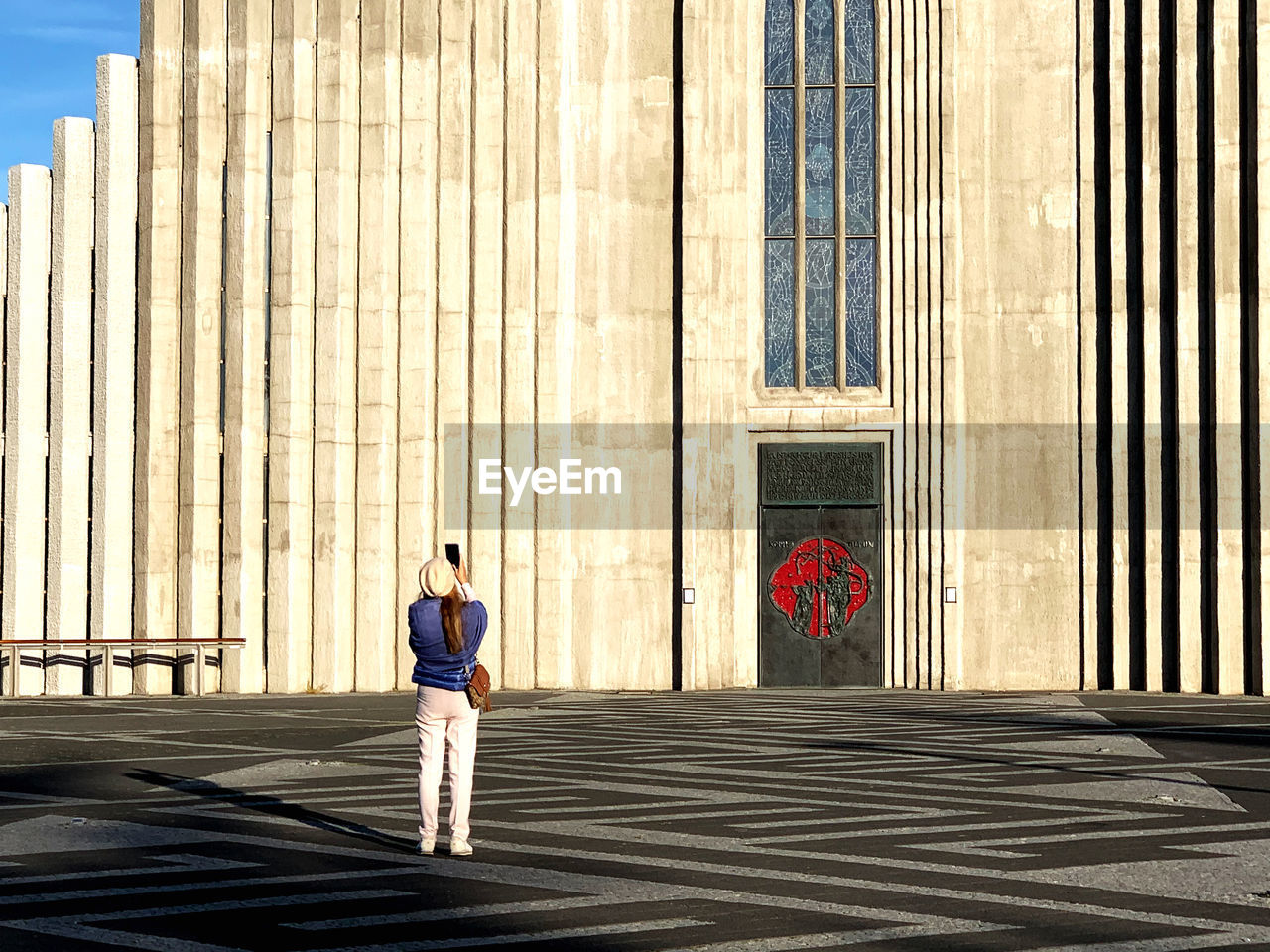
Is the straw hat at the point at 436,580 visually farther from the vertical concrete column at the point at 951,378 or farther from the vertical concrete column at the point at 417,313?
the vertical concrete column at the point at 951,378

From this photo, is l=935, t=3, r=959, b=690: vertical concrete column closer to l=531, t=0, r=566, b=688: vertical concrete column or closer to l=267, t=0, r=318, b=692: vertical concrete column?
l=531, t=0, r=566, b=688: vertical concrete column

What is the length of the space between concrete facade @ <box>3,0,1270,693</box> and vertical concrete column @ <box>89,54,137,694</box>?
0.25ft

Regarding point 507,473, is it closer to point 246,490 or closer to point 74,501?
point 246,490

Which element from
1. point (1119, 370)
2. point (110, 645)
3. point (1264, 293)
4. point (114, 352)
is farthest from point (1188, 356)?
point (110, 645)

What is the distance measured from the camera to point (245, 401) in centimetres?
2981

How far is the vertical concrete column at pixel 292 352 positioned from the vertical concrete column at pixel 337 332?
19 cm

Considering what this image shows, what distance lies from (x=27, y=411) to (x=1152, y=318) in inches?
793

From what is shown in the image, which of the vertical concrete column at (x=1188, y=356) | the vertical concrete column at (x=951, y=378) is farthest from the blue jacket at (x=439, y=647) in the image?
the vertical concrete column at (x=1188, y=356)

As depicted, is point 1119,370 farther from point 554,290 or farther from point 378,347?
point 378,347

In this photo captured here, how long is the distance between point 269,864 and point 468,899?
1.68 metres

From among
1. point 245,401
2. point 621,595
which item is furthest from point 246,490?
point 621,595

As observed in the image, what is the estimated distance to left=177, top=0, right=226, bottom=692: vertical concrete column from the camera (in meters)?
29.7

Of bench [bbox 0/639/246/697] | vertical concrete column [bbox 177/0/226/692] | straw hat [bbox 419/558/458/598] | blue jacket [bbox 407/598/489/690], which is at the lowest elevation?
bench [bbox 0/639/246/697]

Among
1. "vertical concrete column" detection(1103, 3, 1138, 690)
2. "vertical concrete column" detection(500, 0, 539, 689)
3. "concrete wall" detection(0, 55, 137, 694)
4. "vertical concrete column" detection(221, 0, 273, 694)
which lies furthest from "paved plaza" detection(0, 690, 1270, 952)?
"concrete wall" detection(0, 55, 137, 694)
